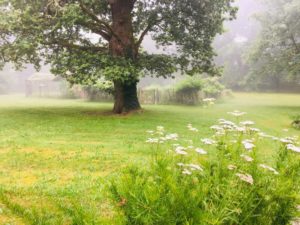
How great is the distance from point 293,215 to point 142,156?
281 inches

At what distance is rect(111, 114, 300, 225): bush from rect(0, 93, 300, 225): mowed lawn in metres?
0.35

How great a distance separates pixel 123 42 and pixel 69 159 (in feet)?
41.0

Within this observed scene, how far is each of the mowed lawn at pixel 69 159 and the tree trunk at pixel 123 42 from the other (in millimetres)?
1133

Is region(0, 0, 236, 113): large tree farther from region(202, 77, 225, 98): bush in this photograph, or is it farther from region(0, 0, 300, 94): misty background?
region(0, 0, 300, 94): misty background

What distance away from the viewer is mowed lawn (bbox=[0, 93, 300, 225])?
19.6ft

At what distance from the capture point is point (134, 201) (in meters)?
3.86

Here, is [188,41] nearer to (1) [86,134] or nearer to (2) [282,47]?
(1) [86,134]

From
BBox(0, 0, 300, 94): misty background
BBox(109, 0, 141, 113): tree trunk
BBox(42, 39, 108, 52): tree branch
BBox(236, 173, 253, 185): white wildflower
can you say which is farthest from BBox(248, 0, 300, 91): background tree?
BBox(236, 173, 253, 185): white wildflower

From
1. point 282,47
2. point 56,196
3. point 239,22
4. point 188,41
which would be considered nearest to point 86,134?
point 56,196

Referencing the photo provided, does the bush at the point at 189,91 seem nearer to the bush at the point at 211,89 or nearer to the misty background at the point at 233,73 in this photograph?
the bush at the point at 211,89

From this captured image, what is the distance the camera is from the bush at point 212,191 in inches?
148

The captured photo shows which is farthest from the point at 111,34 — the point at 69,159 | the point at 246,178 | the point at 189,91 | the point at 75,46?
the point at 246,178

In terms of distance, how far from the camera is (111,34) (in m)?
22.0

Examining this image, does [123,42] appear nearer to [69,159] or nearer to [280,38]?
[69,159]
